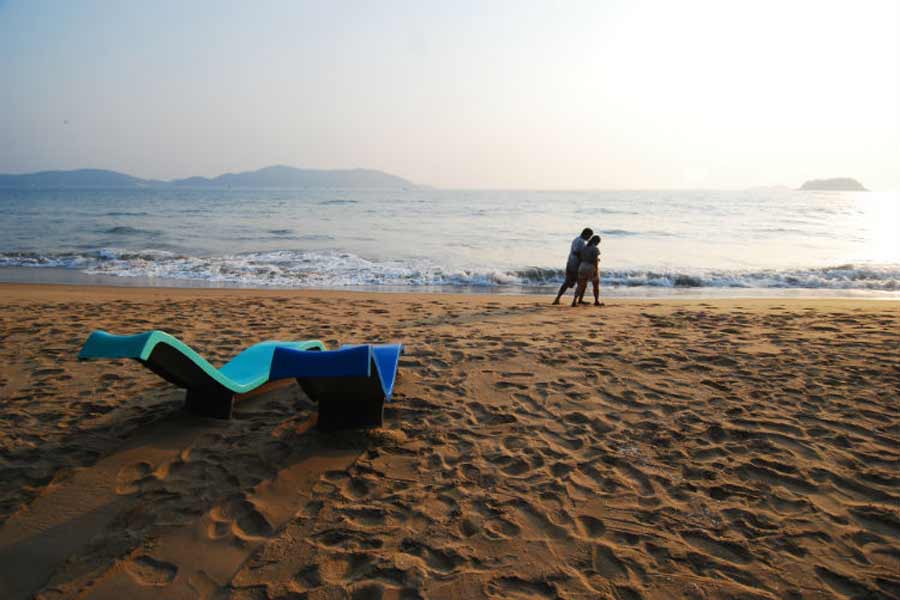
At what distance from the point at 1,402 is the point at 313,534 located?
349cm

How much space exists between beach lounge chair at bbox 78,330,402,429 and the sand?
0.59ft

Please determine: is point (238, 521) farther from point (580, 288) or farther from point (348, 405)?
point (580, 288)

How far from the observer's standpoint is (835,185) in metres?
175

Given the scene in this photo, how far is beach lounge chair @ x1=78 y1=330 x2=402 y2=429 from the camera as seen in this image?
3412 mm

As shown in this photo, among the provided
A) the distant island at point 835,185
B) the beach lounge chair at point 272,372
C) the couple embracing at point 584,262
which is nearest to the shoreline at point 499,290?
the couple embracing at point 584,262

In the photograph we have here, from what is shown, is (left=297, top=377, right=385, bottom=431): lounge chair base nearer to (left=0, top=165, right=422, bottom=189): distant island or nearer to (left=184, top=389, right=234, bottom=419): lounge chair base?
(left=184, top=389, right=234, bottom=419): lounge chair base

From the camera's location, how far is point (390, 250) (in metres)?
20.3

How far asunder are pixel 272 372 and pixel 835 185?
720 ft

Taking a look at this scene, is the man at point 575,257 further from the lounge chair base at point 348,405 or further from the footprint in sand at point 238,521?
the footprint in sand at point 238,521

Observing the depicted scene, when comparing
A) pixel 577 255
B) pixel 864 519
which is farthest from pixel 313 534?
pixel 577 255

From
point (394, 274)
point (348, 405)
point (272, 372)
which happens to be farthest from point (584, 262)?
point (272, 372)

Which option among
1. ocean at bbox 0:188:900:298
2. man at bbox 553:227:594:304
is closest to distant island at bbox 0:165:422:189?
ocean at bbox 0:188:900:298

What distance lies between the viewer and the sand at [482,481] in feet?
8.47

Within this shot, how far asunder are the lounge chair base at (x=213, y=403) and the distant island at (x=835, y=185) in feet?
646
